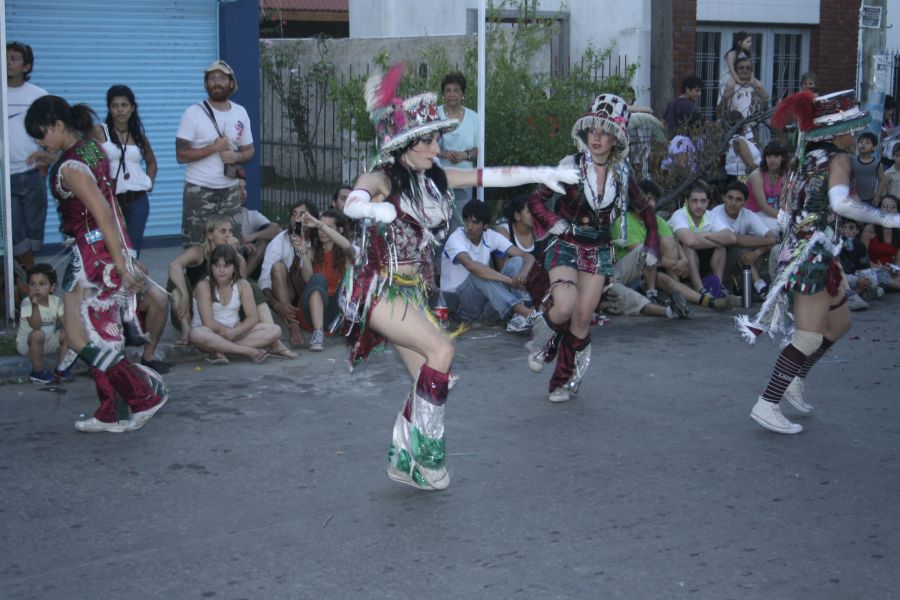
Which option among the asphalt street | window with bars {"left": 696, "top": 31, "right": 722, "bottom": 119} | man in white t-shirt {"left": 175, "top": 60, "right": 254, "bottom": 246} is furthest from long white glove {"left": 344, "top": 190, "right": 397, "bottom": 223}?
window with bars {"left": 696, "top": 31, "right": 722, "bottom": 119}

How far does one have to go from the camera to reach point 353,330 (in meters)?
6.04

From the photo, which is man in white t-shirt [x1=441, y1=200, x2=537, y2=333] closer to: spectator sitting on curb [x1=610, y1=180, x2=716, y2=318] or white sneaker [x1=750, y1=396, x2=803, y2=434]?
spectator sitting on curb [x1=610, y1=180, x2=716, y2=318]

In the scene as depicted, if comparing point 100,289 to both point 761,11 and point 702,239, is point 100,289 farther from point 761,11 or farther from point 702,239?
point 761,11

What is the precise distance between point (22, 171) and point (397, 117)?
15.8 feet

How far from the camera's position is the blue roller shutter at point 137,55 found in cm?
1182

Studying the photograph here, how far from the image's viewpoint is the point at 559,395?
755 centimetres

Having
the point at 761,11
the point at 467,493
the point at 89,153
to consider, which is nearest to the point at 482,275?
the point at 89,153

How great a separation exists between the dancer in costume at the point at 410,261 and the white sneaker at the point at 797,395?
2.26m

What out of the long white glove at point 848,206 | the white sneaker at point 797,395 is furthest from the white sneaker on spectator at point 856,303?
the long white glove at point 848,206

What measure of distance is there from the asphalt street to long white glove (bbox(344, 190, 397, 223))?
1.33 m

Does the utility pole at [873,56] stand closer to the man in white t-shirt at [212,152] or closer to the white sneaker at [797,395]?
the white sneaker at [797,395]

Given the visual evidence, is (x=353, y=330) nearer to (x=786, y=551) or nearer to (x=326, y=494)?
(x=326, y=494)

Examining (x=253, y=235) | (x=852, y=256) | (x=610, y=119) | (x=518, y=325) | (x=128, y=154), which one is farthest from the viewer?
(x=852, y=256)

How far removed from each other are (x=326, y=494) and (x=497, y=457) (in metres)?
1.05
